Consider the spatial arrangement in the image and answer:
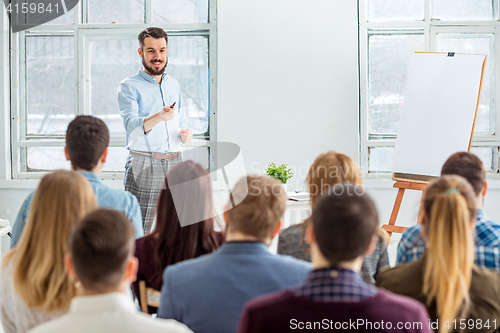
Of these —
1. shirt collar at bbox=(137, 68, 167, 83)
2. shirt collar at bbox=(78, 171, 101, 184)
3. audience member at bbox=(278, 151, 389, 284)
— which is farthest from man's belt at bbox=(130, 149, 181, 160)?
audience member at bbox=(278, 151, 389, 284)

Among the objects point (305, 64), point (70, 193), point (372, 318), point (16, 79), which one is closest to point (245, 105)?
point (305, 64)

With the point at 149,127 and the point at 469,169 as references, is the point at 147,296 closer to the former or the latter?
the point at 469,169

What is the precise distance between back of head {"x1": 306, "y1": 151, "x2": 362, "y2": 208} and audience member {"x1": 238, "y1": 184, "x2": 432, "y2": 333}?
2.65ft

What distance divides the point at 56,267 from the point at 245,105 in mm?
2799

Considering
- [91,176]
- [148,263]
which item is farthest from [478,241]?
[91,176]

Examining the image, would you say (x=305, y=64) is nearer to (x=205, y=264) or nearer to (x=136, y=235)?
(x=136, y=235)

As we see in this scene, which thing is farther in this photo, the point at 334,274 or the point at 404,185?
the point at 404,185

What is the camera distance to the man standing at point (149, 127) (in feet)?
9.78

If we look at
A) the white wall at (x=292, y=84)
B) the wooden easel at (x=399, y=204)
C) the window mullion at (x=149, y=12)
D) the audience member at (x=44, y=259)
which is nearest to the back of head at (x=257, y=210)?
the audience member at (x=44, y=259)

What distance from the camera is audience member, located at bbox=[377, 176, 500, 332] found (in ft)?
3.64

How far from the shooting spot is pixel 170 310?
3.82 feet

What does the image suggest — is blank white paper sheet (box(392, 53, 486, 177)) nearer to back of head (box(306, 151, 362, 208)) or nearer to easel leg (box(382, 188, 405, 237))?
easel leg (box(382, 188, 405, 237))

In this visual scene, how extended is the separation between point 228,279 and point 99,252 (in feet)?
1.12

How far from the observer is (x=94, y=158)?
1.76m
